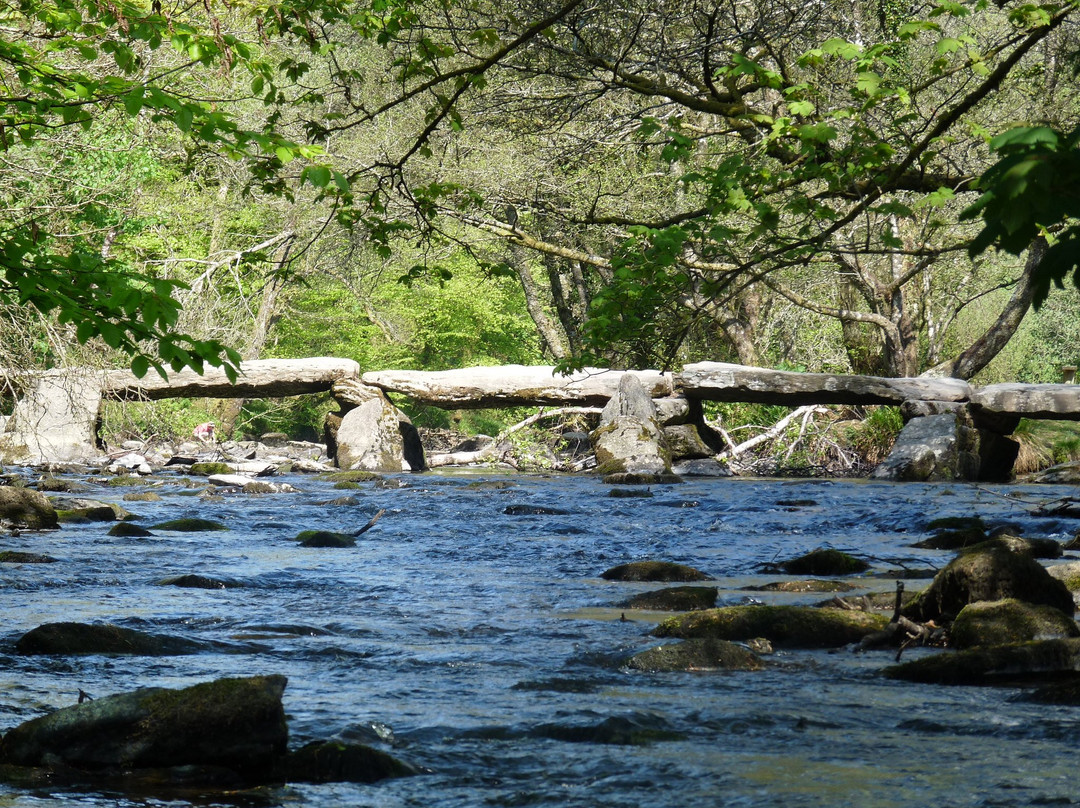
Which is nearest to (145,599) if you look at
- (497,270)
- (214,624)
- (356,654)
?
(214,624)

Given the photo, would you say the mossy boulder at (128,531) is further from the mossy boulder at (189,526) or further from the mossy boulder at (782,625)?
the mossy boulder at (782,625)

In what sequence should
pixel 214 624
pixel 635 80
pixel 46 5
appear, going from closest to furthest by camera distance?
pixel 214 624
pixel 46 5
pixel 635 80

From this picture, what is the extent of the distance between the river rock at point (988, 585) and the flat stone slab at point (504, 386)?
1321 cm

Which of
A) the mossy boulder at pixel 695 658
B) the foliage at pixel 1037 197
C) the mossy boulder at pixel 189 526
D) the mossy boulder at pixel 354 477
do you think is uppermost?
the foliage at pixel 1037 197

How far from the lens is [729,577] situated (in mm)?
7305

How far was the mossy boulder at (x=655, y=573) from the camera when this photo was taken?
715 centimetres

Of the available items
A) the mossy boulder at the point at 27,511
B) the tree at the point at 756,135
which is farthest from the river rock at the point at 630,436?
the mossy boulder at the point at 27,511

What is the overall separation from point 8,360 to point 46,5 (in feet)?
16.9

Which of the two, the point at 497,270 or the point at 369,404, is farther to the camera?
the point at 369,404

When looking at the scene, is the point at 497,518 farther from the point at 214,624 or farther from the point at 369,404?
the point at 369,404

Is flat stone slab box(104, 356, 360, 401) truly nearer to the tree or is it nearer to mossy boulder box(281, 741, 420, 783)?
the tree

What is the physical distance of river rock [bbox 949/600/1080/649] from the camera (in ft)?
15.6

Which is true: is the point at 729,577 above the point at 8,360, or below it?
below

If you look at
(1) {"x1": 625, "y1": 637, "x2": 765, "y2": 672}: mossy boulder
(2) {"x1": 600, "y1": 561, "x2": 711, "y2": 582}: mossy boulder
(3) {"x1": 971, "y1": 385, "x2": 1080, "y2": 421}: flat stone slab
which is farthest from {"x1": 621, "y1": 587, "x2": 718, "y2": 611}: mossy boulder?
(3) {"x1": 971, "y1": 385, "x2": 1080, "y2": 421}: flat stone slab
